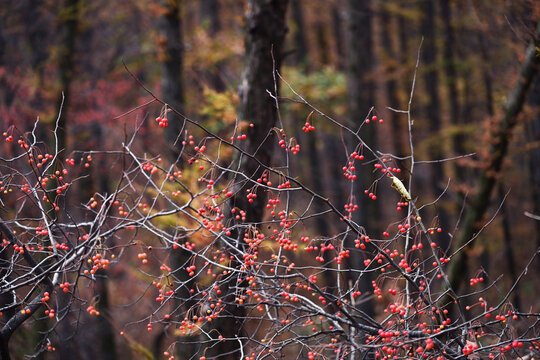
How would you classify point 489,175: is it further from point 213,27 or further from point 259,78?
point 213,27

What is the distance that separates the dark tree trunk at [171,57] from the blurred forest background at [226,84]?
25 millimetres

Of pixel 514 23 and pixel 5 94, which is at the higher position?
pixel 514 23

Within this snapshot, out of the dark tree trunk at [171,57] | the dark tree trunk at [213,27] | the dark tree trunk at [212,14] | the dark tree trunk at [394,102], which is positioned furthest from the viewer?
the dark tree trunk at [394,102]

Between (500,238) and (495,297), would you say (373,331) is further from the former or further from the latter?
(500,238)

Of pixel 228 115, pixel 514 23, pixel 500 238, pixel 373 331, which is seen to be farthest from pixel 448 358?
pixel 500 238

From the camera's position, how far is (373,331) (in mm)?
3734

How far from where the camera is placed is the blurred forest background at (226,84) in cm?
984

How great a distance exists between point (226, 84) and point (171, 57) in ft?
4.94

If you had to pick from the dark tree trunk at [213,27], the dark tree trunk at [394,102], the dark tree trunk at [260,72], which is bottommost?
the dark tree trunk at [394,102]

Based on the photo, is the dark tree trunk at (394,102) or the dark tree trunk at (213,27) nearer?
the dark tree trunk at (213,27)

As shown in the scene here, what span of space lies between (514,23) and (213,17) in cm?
957

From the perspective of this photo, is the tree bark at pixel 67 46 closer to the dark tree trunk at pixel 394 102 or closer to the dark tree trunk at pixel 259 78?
the dark tree trunk at pixel 259 78

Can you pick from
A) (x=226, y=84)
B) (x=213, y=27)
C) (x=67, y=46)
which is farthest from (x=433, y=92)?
(x=67, y=46)

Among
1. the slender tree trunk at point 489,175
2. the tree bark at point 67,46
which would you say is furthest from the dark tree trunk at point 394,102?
the tree bark at point 67,46
